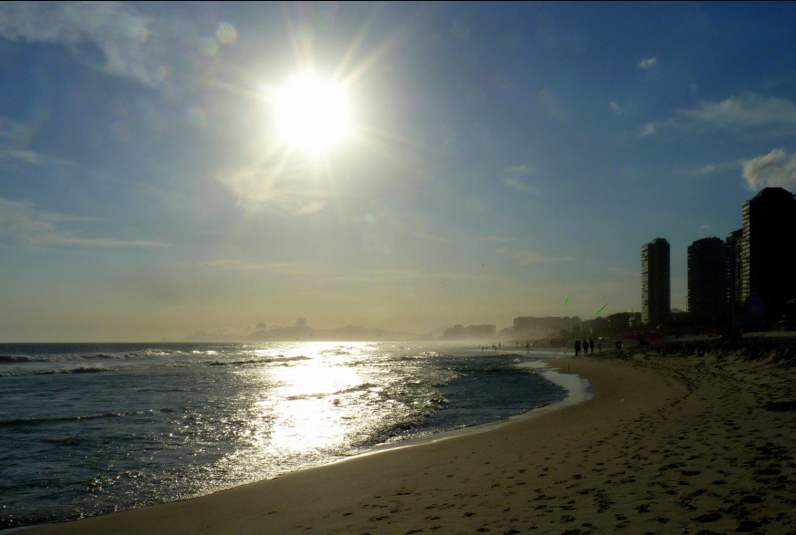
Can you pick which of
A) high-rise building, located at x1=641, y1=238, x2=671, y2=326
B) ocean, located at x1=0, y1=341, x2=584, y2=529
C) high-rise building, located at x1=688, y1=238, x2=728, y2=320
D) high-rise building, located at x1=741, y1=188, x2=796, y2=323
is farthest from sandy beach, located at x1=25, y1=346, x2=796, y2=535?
high-rise building, located at x1=641, y1=238, x2=671, y2=326

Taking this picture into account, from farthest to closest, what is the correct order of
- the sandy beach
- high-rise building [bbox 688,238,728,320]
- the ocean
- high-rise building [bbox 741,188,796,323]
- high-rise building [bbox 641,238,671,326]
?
high-rise building [bbox 641,238,671,326]
high-rise building [bbox 688,238,728,320]
high-rise building [bbox 741,188,796,323]
the ocean
the sandy beach

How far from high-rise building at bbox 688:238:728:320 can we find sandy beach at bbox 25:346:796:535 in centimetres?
16479

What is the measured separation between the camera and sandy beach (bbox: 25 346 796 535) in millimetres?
5859

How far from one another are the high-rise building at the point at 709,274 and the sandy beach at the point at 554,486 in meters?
165

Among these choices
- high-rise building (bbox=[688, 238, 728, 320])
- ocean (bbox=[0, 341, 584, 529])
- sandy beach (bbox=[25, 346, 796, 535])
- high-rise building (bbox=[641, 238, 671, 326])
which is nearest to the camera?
sandy beach (bbox=[25, 346, 796, 535])

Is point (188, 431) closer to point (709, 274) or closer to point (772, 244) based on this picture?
point (772, 244)

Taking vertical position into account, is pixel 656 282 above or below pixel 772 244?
below

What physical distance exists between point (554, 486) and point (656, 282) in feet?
608

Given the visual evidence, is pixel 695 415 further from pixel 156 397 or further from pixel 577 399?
pixel 156 397

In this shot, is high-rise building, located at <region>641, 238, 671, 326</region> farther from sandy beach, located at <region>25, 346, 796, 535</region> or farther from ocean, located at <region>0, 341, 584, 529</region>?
sandy beach, located at <region>25, 346, 796, 535</region>

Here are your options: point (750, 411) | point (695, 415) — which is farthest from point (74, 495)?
point (750, 411)

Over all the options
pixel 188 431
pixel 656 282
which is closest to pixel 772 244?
pixel 656 282

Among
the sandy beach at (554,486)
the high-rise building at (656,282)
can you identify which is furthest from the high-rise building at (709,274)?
the sandy beach at (554,486)

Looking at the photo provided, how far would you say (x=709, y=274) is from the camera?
505 feet
